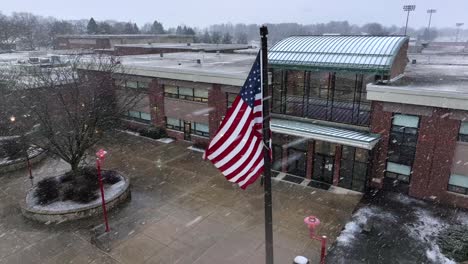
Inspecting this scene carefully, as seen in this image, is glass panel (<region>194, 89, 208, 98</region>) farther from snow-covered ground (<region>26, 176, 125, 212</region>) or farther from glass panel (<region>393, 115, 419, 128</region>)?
glass panel (<region>393, 115, 419, 128</region>)

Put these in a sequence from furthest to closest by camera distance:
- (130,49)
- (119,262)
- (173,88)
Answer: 1. (130,49)
2. (173,88)
3. (119,262)

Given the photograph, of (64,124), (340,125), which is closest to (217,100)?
(340,125)

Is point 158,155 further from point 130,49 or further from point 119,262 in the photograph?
point 130,49

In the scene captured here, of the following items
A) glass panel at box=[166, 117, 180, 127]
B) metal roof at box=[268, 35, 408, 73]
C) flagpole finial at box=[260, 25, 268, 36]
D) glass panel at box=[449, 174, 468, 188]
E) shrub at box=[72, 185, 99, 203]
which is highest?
flagpole finial at box=[260, 25, 268, 36]

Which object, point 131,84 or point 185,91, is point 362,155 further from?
point 131,84

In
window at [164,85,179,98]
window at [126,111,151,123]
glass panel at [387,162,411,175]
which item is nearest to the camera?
glass panel at [387,162,411,175]

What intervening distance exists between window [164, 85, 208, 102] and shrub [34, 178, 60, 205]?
11197 millimetres

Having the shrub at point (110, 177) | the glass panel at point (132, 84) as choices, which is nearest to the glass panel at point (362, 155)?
the shrub at point (110, 177)

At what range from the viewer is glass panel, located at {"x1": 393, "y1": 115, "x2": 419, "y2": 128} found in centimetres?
1784

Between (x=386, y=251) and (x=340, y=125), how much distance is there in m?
8.22

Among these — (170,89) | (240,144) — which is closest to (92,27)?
(170,89)

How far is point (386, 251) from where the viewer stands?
14234 millimetres

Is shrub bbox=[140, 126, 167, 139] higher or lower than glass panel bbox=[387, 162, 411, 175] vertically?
lower

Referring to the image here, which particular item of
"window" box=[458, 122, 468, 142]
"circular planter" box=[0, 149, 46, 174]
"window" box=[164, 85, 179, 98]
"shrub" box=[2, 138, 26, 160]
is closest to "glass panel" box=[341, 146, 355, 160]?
"window" box=[458, 122, 468, 142]
